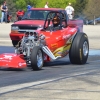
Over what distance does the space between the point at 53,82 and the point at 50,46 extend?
3.76 metres

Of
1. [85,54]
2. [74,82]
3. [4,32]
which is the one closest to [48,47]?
[85,54]

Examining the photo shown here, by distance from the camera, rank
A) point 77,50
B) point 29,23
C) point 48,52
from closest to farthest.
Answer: point 48,52 < point 77,50 < point 29,23

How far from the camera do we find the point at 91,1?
245 ft

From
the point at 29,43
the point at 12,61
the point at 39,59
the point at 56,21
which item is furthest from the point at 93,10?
the point at 12,61

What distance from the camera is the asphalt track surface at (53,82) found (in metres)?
10.1

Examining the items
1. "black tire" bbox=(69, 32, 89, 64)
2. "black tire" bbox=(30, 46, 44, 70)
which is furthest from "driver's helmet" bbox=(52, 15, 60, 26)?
"black tire" bbox=(30, 46, 44, 70)

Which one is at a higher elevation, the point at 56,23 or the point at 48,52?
the point at 56,23

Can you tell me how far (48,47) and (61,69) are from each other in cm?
76

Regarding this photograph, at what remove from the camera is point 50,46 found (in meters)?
15.6

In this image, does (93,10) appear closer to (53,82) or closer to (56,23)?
(56,23)

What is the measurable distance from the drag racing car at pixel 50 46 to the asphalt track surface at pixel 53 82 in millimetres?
270

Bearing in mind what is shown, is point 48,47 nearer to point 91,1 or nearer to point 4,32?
point 4,32

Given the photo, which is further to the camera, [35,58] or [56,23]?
[56,23]

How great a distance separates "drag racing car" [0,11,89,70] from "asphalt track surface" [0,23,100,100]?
270 mm
